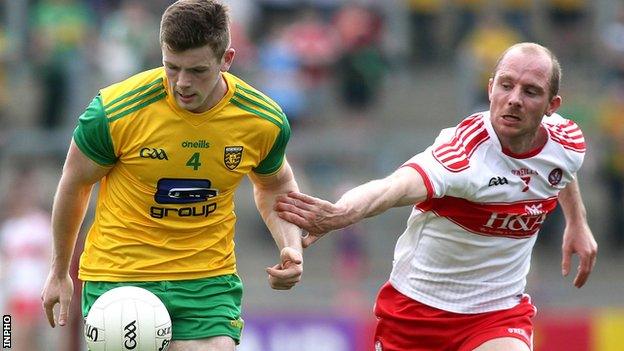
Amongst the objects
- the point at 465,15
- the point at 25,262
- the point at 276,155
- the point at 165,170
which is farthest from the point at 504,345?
the point at 465,15

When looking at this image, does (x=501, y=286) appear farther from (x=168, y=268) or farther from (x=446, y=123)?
(x=446, y=123)

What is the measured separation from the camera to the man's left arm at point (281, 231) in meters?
6.14

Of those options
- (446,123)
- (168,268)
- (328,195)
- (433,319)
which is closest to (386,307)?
(433,319)

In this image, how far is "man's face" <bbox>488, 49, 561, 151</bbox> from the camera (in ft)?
21.4

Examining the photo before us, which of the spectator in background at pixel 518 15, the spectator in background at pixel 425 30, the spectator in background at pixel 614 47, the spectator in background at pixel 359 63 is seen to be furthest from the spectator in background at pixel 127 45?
the spectator in background at pixel 614 47

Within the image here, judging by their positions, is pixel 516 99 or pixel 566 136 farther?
pixel 566 136

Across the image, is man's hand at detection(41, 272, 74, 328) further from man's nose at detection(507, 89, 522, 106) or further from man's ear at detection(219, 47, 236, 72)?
man's nose at detection(507, 89, 522, 106)

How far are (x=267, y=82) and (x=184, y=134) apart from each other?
989cm

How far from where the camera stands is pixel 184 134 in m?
6.20

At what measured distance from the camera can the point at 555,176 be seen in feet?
22.4

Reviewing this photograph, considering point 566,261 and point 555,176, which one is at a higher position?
point 555,176

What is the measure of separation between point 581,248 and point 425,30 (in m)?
12.1

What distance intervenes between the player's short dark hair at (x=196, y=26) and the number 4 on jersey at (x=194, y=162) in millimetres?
508

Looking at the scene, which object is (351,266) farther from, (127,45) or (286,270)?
(286,270)
